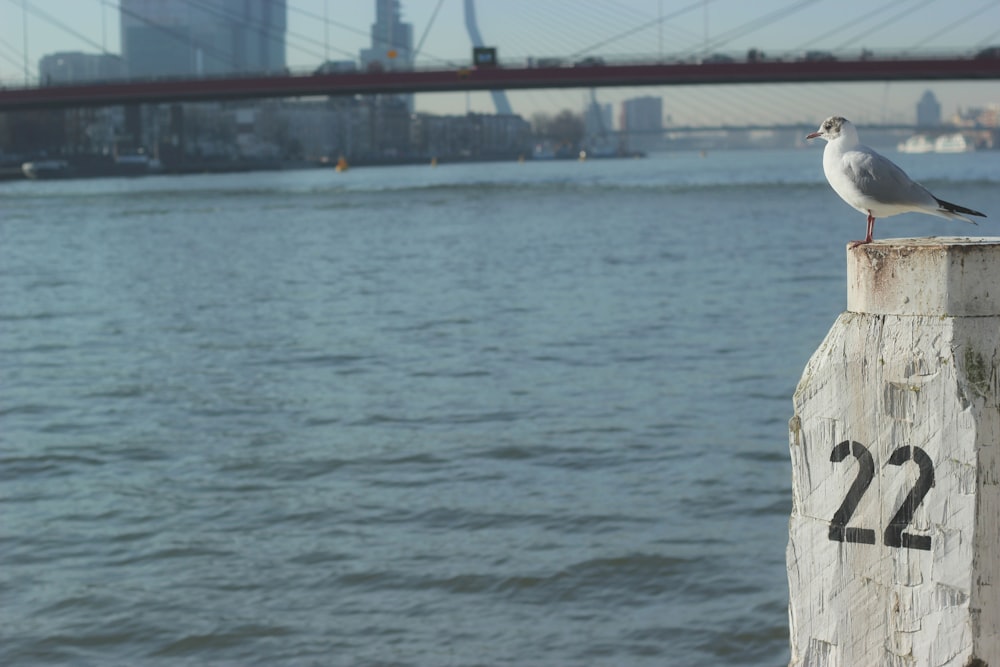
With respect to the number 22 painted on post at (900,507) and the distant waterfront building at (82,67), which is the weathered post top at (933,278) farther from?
the distant waterfront building at (82,67)

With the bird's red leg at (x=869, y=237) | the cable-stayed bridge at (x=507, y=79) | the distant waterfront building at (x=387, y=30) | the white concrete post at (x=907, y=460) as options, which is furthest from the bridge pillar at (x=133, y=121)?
the white concrete post at (x=907, y=460)

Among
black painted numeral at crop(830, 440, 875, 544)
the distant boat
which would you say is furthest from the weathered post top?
the distant boat

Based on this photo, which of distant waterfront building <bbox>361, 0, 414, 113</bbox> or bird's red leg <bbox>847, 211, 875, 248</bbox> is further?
distant waterfront building <bbox>361, 0, 414, 113</bbox>

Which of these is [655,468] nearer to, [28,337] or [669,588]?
[669,588]

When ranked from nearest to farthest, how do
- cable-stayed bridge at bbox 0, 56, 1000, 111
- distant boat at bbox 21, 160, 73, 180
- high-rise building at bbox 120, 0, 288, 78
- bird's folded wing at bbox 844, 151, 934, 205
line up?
bird's folded wing at bbox 844, 151, 934, 205, cable-stayed bridge at bbox 0, 56, 1000, 111, distant boat at bbox 21, 160, 73, 180, high-rise building at bbox 120, 0, 288, 78

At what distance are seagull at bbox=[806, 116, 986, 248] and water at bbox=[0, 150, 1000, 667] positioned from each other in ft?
7.98

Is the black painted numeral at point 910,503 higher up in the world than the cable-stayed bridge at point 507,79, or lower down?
lower down

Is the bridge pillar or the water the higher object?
the bridge pillar

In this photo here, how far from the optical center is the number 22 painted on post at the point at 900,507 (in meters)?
1.71

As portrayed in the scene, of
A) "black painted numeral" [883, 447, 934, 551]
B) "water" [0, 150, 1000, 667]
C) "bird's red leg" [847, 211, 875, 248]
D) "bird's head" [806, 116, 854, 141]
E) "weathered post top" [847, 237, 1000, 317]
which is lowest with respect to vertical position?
"water" [0, 150, 1000, 667]

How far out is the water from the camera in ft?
17.6

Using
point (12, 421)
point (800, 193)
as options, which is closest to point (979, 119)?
point (800, 193)

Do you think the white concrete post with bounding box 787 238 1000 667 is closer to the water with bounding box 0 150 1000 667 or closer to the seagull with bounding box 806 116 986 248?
the seagull with bounding box 806 116 986 248

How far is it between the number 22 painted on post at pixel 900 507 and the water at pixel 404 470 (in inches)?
128
